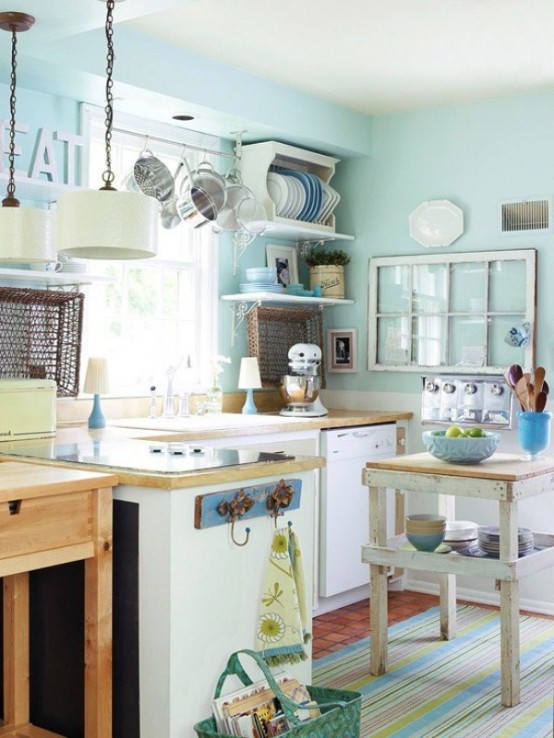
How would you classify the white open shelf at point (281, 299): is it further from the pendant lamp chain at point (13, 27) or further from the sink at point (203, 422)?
the pendant lamp chain at point (13, 27)

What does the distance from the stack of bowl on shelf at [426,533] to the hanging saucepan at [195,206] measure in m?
1.71


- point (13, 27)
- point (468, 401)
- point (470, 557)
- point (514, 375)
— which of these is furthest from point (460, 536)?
point (13, 27)

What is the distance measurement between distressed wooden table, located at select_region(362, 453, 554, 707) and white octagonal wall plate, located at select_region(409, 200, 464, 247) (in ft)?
5.47

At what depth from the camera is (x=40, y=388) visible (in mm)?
3861

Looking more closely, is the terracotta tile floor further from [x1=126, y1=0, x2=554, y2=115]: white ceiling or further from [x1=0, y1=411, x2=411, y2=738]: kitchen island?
[x1=126, y1=0, x2=554, y2=115]: white ceiling

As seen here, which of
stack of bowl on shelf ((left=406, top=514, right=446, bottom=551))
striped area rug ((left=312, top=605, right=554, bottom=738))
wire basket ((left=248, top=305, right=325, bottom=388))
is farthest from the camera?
wire basket ((left=248, top=305, right=325, bottom=388))

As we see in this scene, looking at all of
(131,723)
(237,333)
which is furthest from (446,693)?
(237,333)

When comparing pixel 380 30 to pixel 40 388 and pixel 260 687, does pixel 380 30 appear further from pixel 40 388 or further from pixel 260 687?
pixel 260 687

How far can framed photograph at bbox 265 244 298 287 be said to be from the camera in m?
5.65

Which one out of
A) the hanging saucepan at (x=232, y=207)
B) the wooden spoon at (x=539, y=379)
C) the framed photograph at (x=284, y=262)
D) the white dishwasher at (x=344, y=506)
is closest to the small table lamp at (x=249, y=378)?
the white dishwasher at (x=344, y=506)

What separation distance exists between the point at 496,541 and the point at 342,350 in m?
2.15

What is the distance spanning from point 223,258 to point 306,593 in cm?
259

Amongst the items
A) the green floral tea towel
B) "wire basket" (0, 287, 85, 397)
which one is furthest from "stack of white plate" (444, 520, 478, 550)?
"wire basket" (0, 287, 85, 397)

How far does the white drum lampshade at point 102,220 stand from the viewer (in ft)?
8.68
